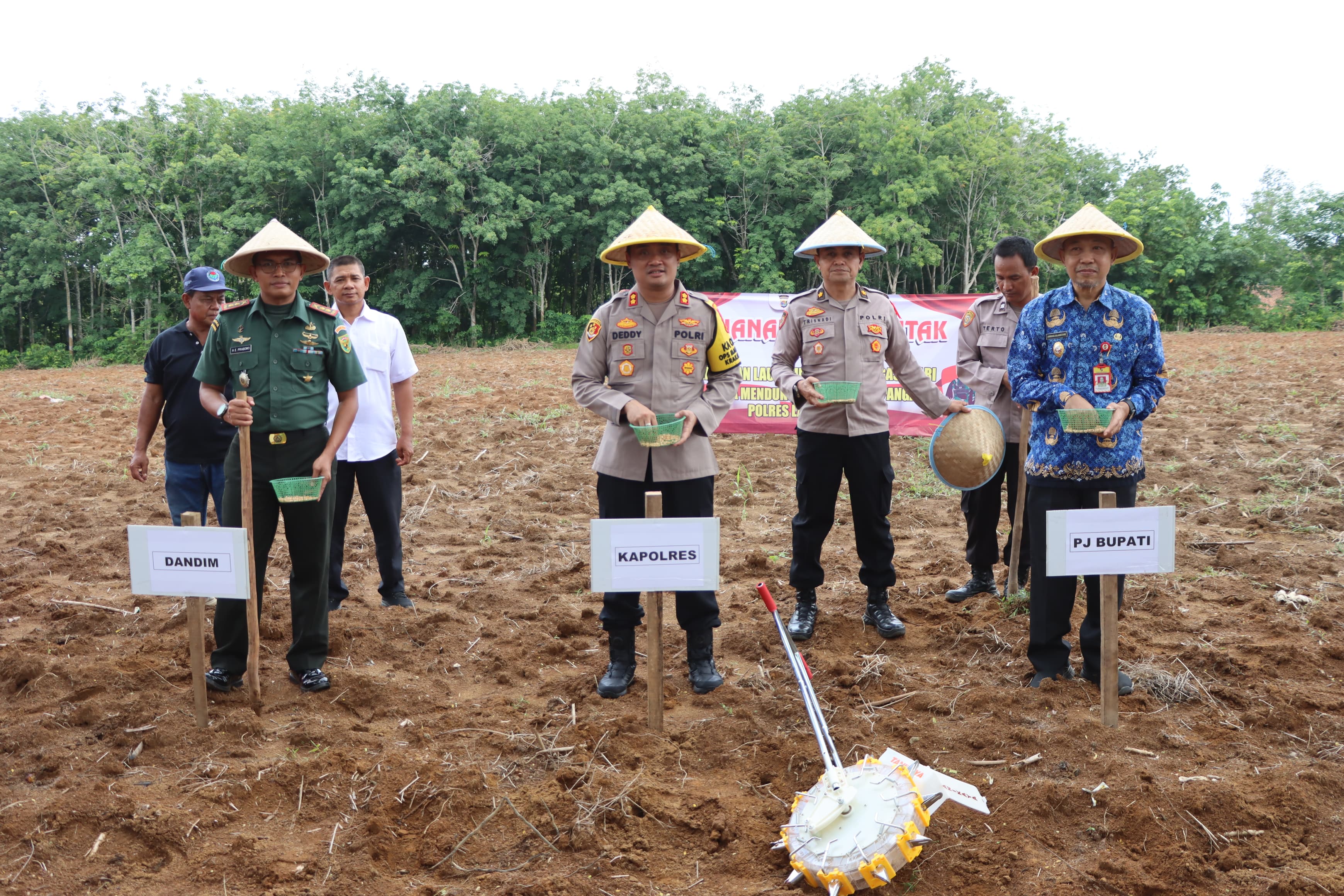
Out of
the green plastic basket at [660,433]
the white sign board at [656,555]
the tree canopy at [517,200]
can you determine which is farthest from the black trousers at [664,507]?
the tree canopy at [517,200]

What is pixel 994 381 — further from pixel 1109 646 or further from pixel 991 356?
pixel 1109 646

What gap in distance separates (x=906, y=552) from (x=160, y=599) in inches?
178

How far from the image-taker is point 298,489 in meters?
3.53

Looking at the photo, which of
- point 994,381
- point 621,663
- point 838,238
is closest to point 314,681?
point 621,663

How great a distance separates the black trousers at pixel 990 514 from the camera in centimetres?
485

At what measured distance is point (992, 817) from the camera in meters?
2.86

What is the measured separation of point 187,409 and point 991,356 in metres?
4.11

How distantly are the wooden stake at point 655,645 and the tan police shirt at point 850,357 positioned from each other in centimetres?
119

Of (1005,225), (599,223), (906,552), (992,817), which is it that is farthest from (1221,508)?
(1005,225)

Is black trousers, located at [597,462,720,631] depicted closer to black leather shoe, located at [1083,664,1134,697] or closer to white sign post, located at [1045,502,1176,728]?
white sign post, located at [1045,502,1176,728]

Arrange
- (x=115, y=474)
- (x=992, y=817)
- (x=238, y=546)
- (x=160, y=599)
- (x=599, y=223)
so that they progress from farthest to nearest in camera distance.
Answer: (x=599, y=223) < (x=115, y=474) < (x=160, y=599) < (x=238, y=546) < (x=992, y=817)

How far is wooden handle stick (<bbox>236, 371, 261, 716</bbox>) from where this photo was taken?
3.57 m

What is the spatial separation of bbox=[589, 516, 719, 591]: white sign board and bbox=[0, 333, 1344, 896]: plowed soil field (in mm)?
576

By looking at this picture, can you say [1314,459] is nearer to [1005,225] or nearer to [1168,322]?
[1005,225]
